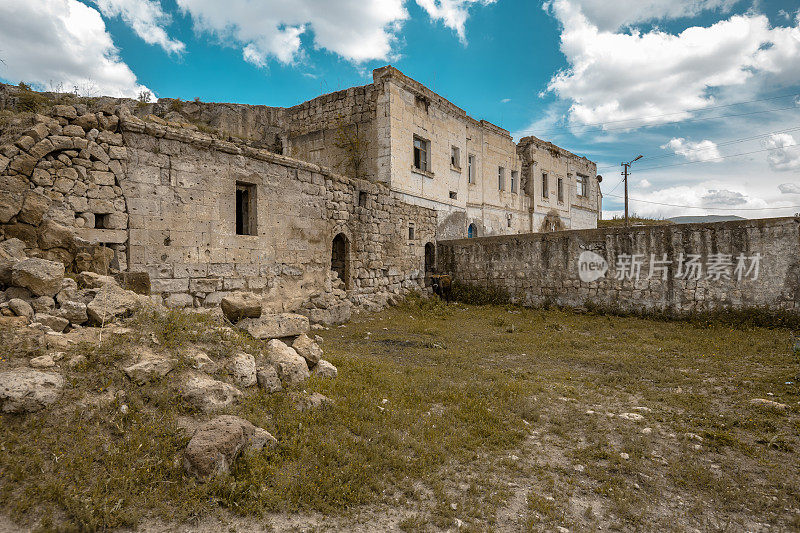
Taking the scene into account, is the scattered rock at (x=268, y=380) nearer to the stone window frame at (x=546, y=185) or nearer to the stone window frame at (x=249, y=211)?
the stone window frame at (x=249, y=211)

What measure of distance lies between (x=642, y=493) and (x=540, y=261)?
10886 millimetres

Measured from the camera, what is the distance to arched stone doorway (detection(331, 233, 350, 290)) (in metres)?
12.9

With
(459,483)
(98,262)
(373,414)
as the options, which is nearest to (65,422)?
(373,414)

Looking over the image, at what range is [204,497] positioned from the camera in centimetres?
324

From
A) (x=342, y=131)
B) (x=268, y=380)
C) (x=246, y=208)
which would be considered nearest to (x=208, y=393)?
(x=268, y=380)

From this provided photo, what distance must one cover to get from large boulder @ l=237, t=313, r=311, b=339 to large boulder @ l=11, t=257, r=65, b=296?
7.67 feet

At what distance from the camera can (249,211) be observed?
10.2 meters

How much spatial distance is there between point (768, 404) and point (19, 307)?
8938 mm

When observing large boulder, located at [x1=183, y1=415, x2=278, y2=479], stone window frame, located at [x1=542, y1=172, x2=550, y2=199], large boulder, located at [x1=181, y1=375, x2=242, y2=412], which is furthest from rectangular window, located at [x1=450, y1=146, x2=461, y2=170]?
large boulder, located at [x1=183, y1=415, x2=278, y2=479]

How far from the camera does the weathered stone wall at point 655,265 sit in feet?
33.2

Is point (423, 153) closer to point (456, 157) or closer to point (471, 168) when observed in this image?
point (456, 157)

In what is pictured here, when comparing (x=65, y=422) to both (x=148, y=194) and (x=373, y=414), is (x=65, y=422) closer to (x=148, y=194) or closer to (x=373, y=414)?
(x=373, y=414)

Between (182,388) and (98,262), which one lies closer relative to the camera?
(182,388)

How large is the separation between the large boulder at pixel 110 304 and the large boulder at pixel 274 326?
154 centimetres
